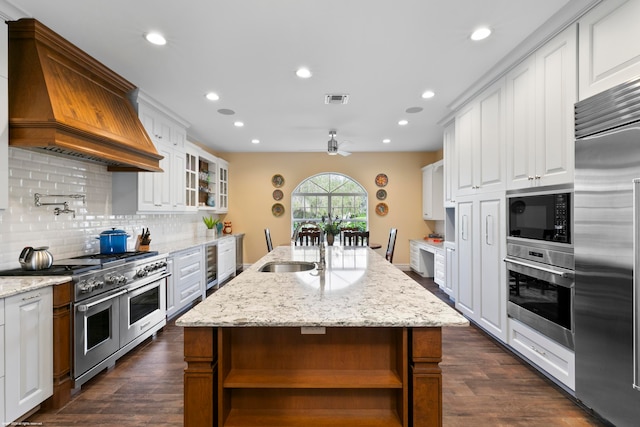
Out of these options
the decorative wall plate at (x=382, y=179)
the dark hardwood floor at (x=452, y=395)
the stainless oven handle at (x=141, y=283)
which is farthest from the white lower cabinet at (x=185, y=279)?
the decorative wall plate at (x=382, y=179)

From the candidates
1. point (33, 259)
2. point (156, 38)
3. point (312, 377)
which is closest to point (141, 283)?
point (33, 259)

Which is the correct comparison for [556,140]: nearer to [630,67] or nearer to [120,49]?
[630,67]

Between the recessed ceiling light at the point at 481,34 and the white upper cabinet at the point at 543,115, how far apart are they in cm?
44

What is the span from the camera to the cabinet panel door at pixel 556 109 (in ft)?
6.83

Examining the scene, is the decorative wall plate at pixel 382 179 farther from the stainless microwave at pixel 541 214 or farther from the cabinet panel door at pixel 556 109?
the cabinet panel door at pixel 556 109

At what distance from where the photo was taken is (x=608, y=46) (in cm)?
181

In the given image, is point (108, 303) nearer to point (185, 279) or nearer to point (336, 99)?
point (185, 279)

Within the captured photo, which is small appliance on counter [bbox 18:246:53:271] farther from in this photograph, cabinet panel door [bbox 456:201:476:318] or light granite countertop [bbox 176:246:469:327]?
cabinet panel door [bbox 456:201:476:318]

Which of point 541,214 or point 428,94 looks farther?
point 428,94

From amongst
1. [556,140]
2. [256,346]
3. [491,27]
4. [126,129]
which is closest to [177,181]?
[126,129]

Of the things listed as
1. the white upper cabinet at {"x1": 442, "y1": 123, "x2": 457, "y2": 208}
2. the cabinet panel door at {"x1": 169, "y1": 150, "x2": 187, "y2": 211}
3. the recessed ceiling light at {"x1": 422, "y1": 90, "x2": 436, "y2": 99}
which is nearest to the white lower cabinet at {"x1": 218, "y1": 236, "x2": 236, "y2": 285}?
the cabinet panel door at {"x1": 169, "y1": 150, "x2": 187, "y2": 211}

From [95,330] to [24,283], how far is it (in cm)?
65

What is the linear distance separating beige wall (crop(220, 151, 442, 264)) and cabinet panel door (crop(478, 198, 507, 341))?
354cm

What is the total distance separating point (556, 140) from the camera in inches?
86.8
